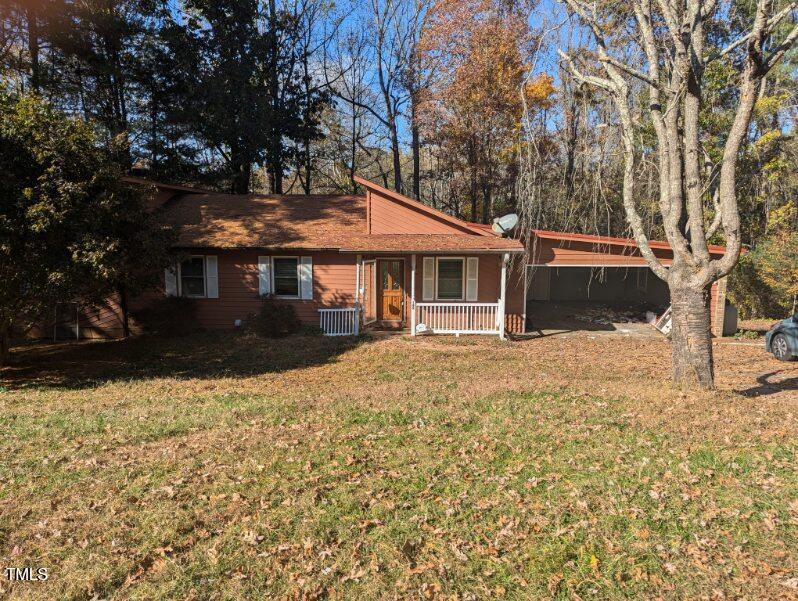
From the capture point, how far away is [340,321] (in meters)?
14.3

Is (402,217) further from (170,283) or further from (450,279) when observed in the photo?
(170,283)

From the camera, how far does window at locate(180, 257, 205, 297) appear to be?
15.0m

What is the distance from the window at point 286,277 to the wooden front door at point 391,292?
2.72 meters

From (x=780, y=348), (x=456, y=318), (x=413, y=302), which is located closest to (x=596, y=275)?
(x=780, y=348)

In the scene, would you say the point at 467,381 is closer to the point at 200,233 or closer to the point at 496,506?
the point at 496,506

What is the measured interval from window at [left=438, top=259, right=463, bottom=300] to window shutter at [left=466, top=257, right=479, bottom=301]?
223 millimetres

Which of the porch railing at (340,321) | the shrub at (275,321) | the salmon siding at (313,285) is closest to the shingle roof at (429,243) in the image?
the salmon siding at (313,285)

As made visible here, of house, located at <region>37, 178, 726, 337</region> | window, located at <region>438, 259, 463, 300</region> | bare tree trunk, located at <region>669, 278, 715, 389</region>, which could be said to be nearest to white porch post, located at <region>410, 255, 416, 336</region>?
house, located at <region>37, 178, 726, 337</region>

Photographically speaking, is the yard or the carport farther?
the carport

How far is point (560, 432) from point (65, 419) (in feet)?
22.8

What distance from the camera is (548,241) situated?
14.6 m

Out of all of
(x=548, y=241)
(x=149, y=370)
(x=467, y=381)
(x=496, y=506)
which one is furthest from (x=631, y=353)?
(x=149, y=370)

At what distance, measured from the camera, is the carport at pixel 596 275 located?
14.4m

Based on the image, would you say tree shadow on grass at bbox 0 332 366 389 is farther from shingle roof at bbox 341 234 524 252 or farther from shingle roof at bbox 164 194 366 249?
shingle roof at bbox 164 194 366 249
